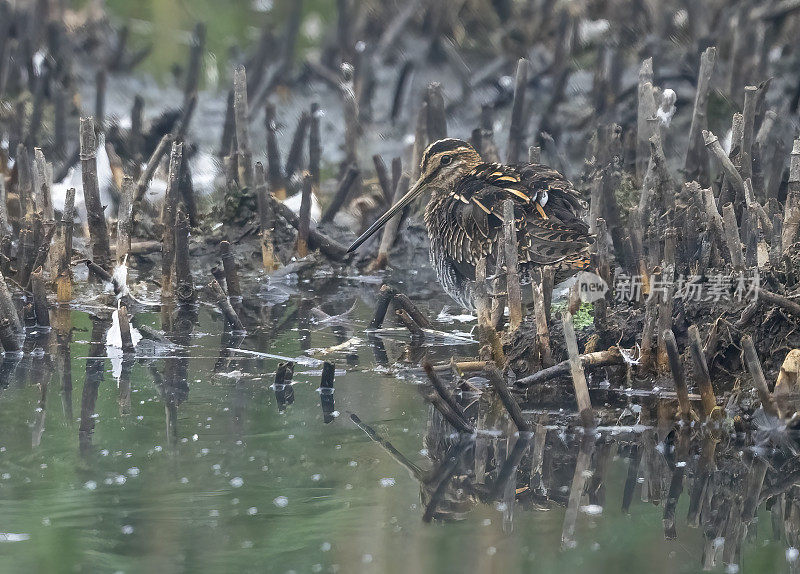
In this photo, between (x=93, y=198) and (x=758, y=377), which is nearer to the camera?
(x=758, y=377)

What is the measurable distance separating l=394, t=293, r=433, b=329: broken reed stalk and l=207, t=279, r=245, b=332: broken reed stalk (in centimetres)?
75

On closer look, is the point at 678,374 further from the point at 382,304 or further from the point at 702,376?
the point at 382,304

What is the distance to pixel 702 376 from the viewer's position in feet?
15.2

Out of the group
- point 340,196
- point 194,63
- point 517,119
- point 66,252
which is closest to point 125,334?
point 66,252

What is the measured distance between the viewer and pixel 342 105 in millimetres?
10305

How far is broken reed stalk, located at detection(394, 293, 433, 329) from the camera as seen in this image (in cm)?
604

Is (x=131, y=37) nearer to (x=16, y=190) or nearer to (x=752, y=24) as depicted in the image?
(x=16, y=190)

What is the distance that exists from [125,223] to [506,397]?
311cm

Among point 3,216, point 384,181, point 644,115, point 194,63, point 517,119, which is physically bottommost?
point 3,216

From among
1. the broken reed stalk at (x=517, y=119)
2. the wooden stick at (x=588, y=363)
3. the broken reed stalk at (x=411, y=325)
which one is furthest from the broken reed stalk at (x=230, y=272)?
the broken reed stalk at (x=517, y=119)

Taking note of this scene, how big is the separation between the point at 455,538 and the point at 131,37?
27.2 feet

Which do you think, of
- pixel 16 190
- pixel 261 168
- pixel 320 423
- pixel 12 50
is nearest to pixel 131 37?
pixel 12 50

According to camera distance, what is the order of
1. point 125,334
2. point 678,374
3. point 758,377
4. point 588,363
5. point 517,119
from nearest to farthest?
point 758,377 < point 678,374 < point 588,363 < point 125,334 < point 517,119

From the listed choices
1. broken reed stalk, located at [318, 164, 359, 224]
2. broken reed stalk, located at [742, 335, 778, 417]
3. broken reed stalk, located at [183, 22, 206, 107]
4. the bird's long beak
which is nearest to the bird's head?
the bird's long beak
